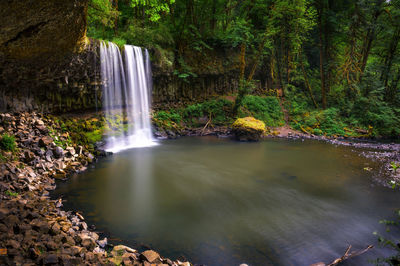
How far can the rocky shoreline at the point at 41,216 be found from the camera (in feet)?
10.2

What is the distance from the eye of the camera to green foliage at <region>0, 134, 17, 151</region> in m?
6.49

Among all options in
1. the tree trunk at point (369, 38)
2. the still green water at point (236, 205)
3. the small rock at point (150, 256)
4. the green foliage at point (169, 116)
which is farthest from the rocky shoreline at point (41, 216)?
the tree trunk at point (369, 38)

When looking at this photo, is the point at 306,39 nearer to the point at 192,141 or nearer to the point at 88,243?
the point at 192,141

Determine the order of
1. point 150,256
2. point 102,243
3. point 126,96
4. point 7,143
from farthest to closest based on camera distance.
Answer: point 126,96 → point 7,143 → point 102,243 → point 150,256

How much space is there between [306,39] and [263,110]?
20.3ft

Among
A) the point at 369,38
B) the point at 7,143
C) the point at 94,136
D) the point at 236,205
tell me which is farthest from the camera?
the point at 369,38

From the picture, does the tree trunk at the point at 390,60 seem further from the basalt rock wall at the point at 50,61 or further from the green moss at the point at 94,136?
the green moss at the point at 94,136

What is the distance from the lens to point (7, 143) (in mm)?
6555

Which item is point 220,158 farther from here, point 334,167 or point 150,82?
point 150,82

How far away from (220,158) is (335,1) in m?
17.6

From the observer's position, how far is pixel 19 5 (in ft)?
15.6

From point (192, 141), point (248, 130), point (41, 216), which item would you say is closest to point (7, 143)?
point (41, 216)

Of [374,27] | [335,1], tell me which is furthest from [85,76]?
[335,1]

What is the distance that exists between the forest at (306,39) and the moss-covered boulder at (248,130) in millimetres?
2545
